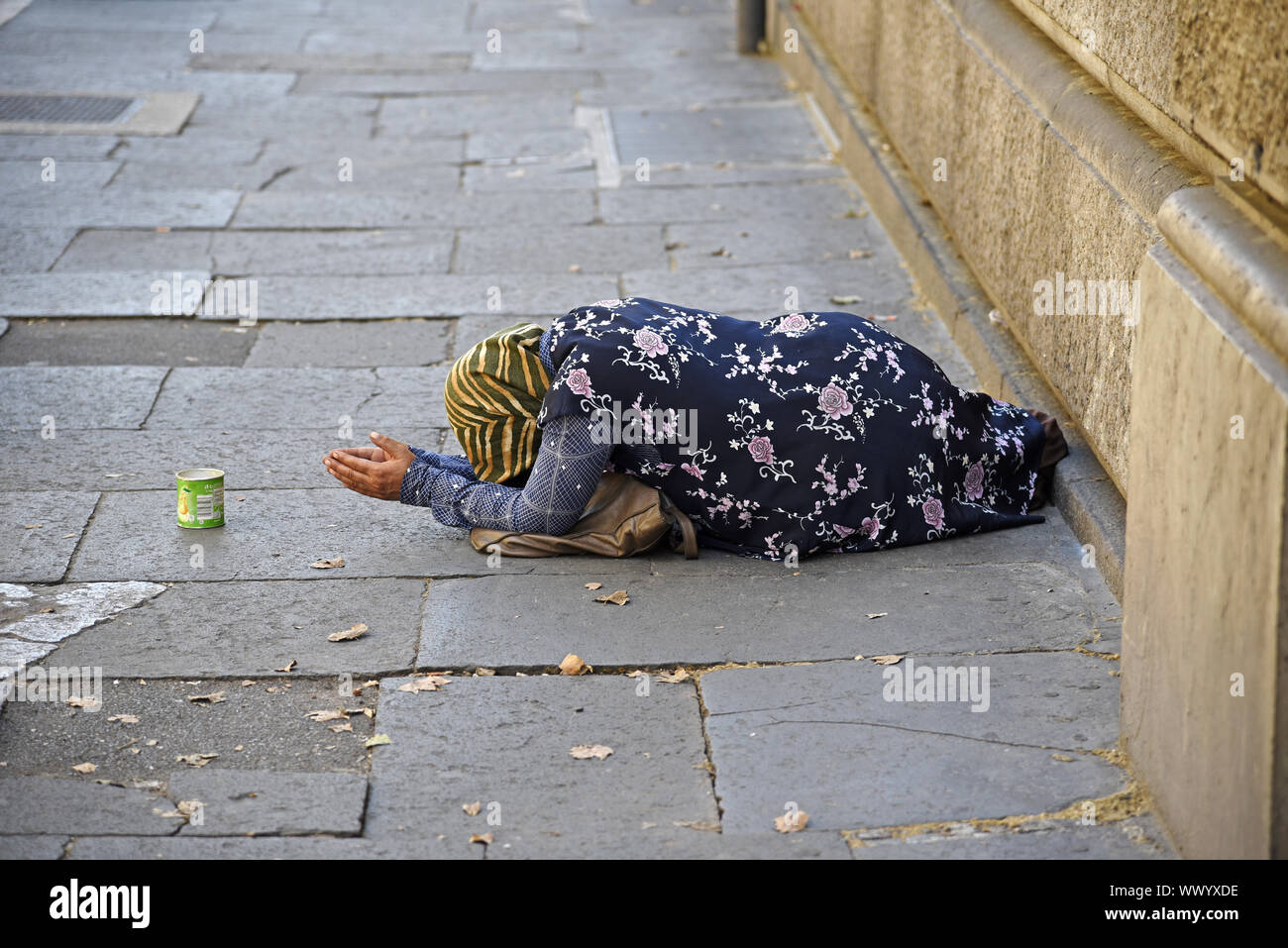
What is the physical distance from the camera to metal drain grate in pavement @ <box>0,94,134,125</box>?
9031mm

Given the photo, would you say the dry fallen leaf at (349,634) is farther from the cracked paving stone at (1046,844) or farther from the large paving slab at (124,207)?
the large paving slab at (124,207)

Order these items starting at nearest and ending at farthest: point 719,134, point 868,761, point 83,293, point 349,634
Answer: point 868,761
point 349,634
point 83,293
point 719,134

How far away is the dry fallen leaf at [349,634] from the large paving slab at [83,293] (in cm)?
293

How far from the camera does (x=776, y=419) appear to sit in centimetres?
400

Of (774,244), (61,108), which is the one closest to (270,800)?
(774,244)

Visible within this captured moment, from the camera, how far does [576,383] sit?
12.6 feet

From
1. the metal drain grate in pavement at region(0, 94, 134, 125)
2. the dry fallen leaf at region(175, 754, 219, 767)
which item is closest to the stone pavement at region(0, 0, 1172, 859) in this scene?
the dry fallen leaf at region(175, 754, 219, 767)

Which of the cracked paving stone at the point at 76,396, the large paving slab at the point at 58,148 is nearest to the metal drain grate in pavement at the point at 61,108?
the large paving slab at the point at 58,148

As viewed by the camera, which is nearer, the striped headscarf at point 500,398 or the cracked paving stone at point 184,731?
the cracked paving stone at point 184,731

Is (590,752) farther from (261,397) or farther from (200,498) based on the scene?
(261,397)

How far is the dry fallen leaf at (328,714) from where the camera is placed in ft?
11.1

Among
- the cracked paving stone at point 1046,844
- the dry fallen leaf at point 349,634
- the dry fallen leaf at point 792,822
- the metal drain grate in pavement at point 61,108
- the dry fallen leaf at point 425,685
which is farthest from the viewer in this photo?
the metal drain grate in pavement at point 61,108

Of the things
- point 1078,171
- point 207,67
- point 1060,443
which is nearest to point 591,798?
point 1060,443

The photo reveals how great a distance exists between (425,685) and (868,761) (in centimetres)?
106
